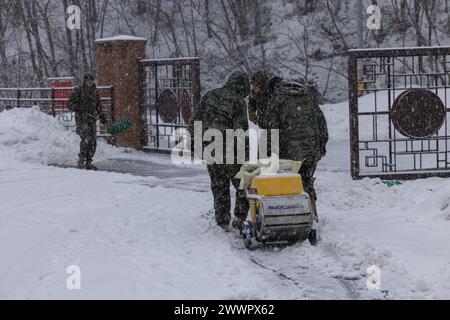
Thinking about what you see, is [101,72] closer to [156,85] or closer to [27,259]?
[156,85]

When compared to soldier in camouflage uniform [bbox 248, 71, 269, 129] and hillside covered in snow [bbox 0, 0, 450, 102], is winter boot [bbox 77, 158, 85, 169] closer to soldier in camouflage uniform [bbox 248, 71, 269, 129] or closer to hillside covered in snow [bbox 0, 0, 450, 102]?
soldier in camouflage uniform [bbox 248, 71, 269, 129]

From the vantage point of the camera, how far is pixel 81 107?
14.7m

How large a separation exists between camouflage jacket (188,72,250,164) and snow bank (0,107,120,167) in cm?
723

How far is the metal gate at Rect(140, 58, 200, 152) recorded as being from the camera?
16.3 metres

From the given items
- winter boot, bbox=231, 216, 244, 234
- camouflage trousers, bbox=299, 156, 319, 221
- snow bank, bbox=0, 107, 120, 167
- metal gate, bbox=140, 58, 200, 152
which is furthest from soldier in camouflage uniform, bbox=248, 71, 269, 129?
snow bank, bbox=0, 107, 120, 167

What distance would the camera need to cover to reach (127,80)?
707 inches

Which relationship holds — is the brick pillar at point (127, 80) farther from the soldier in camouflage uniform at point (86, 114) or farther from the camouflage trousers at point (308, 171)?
the camouflage trousers at point (308, 171)

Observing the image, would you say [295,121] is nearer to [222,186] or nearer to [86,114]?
[222,186]

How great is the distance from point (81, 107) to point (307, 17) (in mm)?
26222

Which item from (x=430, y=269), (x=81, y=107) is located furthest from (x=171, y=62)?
(x=430, y=269)

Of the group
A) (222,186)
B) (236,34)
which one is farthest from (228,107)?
(236,34)

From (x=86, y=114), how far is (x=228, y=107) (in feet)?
21.3

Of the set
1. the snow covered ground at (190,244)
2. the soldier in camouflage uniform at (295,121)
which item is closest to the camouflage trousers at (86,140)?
the snow covered ground at (190,244)
